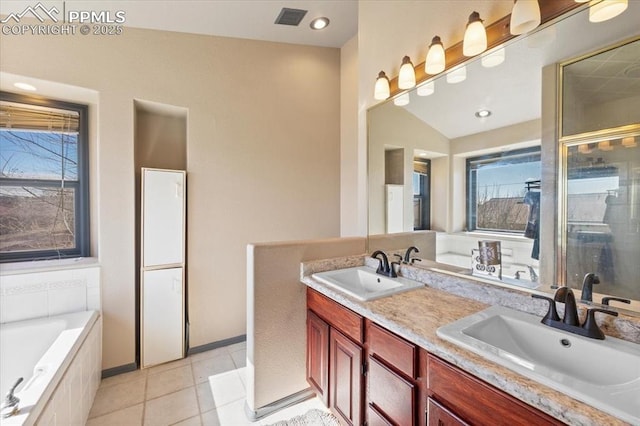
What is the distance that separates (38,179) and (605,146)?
3.72m

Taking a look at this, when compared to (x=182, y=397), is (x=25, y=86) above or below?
above

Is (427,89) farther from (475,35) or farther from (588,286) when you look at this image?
(588,286)

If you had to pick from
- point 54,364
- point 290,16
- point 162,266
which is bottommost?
point 54,364

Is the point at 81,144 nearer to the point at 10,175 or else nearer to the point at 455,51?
the point at 10,175

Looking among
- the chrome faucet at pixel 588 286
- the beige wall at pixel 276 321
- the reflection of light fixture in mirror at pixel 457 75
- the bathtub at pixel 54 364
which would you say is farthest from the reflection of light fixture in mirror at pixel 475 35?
the bathtub at pixel 54 364

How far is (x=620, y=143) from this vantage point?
1.06 metres

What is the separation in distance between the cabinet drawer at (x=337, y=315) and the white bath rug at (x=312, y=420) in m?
0.69

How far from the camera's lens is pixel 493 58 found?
144 cm

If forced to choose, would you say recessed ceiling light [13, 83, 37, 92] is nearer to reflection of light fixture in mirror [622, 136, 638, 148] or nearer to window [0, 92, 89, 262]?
window [0, 92, 89, 262]

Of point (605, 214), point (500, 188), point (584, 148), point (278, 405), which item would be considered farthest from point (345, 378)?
point (584, 148)

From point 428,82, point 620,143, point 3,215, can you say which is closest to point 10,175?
point 3,215

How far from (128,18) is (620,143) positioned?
3174 mm

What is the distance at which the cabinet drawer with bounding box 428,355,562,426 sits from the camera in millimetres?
795

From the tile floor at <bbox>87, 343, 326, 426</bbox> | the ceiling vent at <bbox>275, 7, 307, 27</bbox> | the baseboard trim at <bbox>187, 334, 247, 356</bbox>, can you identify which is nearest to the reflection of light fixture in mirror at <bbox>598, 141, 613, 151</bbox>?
the tile floor at <bbox>87, 343, 326, 426</bbox>
